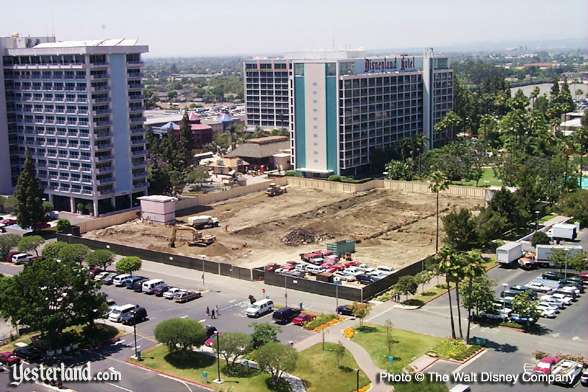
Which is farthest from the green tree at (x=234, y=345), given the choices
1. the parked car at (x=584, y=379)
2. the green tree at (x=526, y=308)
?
the parked car at (x=584, y=379)

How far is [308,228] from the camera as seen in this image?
104938 millimetres

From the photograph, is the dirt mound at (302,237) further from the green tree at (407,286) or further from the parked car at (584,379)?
the parked car at (584,379)

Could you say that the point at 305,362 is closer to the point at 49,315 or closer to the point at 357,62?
the point at 49,315

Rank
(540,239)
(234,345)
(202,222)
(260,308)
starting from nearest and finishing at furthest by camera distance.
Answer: (234,345) < (260,308) < (540,239) < (202,222)

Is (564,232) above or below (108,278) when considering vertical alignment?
above

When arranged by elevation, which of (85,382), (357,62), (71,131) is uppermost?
(357,62)

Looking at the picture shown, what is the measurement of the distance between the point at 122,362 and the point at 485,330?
102 feet

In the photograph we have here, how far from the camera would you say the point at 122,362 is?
196ft

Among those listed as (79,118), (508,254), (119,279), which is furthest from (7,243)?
(508,254)

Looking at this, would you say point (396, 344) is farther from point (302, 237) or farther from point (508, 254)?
point (302, 237)

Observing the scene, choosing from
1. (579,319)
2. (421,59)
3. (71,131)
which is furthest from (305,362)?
(421,59)

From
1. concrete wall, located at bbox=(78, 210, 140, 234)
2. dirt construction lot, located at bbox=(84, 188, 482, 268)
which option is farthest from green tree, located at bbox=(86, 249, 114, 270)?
concrete wall, located at bbox=(78, 210, 140, 234)

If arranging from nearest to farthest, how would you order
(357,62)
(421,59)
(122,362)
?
(122,362) → (357,62) → (421,59)

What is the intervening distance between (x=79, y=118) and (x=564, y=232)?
235ft
